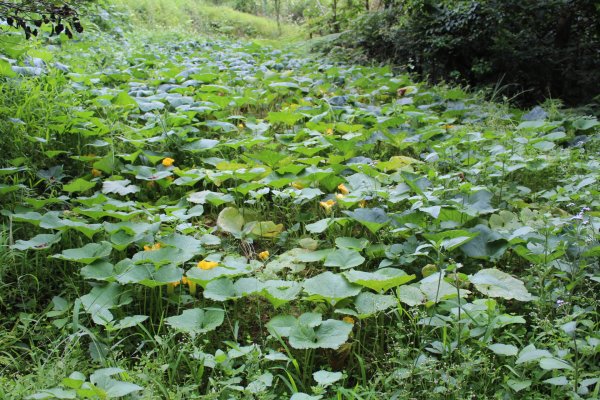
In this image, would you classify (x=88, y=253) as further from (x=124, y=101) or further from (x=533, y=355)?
(x=124, y=101)

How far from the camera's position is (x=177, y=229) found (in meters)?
2.08

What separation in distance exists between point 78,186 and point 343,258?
1.39 metres

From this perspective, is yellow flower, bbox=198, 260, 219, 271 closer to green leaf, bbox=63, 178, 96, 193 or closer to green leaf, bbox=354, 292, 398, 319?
green leaf, bbox=354, 292, 398, 319

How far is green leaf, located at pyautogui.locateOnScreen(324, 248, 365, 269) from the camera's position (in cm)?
179

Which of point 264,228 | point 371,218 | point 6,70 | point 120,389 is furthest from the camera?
point 6,70

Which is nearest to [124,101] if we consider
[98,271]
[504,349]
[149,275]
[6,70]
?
[6,70]

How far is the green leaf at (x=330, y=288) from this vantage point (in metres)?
1.60

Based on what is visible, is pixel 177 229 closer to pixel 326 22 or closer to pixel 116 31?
pixel 116 31

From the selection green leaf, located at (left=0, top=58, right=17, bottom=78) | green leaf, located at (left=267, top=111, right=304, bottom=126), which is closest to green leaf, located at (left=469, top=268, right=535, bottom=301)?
green leaf, located at (left=267, top=111, right=304, bottom=126)

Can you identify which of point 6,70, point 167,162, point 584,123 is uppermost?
point 6,70

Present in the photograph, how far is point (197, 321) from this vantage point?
1.57 m

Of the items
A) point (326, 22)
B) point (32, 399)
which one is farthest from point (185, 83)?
point (326, 22)

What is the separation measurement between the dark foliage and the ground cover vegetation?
5.00 feet

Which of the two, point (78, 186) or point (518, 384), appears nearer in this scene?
point (518, 384)
